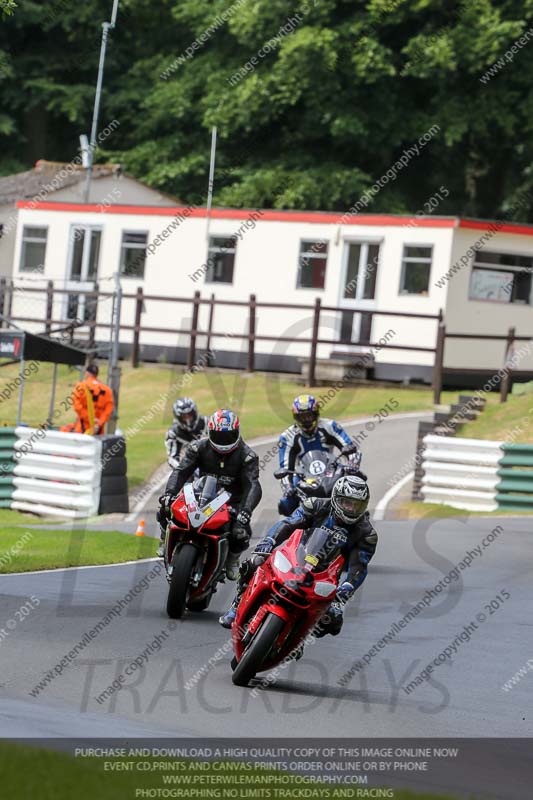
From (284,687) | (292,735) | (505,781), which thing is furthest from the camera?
(284,687)

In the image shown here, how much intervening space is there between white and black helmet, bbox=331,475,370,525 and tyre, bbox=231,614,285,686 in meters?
1.11

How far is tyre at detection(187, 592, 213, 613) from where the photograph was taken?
492 inches

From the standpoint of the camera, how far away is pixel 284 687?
9.90m

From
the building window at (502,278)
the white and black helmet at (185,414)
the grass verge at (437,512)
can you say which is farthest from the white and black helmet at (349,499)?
the building window at (502,278)

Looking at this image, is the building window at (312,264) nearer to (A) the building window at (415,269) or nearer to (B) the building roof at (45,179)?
(A) the building window at (415,269)

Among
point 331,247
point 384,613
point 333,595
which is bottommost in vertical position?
point 384,613

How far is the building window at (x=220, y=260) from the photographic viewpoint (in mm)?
35406

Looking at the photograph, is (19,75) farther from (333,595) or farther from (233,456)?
(333,595)

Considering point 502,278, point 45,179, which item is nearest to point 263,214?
point 502,278

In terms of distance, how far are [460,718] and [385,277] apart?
2451 centimetres

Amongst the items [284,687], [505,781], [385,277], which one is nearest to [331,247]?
[385,277]

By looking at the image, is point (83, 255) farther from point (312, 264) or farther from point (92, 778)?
point (92, 778)

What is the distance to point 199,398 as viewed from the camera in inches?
1192

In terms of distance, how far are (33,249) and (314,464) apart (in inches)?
998
